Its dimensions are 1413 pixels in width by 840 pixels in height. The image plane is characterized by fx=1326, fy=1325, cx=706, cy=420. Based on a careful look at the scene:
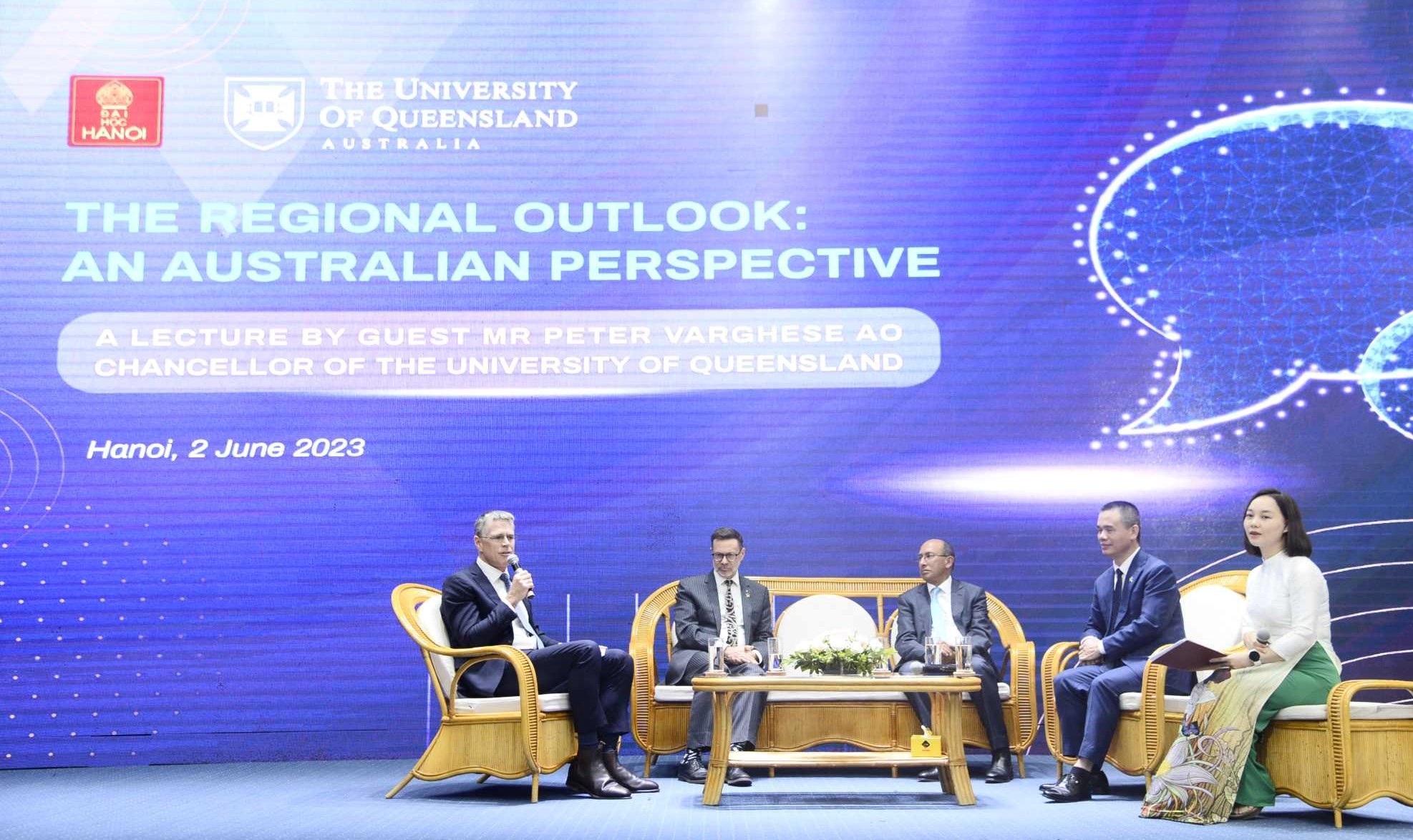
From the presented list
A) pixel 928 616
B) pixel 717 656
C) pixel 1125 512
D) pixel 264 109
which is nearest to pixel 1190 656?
pixel 1125 512

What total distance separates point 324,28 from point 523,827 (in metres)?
4.11

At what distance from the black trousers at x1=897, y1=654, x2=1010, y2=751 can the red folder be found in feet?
3.27

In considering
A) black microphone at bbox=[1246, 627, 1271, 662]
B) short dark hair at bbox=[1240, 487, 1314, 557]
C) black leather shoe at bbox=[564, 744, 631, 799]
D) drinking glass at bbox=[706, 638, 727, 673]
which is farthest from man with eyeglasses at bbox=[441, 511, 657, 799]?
short dark hair at bbox=[1240, 487, 1314, 557]

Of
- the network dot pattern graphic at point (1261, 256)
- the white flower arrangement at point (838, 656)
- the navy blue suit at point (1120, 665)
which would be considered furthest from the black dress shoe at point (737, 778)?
the network dot pattern graphic at point (1261, 256)

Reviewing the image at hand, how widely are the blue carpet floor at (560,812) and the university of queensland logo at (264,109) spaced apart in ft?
9.57

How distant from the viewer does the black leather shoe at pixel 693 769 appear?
5.11 metres

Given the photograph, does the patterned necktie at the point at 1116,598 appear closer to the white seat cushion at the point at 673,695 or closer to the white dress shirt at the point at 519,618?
the white seat cushion at the point at 673,695

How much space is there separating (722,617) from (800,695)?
0.50 m

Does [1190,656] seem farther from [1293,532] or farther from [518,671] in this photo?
[518,671]

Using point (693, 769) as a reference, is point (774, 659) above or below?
above

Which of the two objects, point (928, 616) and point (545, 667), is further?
point (928, 616)

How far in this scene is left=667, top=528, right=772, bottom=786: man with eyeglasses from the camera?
17.5ft

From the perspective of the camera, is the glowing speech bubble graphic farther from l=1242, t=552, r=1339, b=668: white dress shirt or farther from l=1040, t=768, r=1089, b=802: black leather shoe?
l=1040, t=768, r=1089, b=802: black leather shoe

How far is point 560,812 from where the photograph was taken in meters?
4.34
